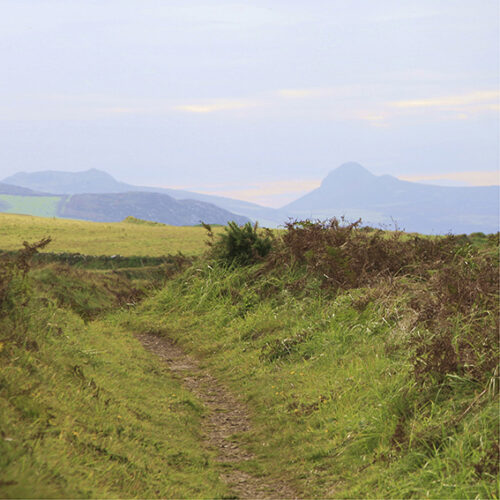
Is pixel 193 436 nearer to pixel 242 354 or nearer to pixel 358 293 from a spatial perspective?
pixel 242 354

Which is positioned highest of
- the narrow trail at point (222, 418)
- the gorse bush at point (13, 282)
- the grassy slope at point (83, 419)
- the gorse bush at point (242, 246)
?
the gorse bush at point (242, 246)

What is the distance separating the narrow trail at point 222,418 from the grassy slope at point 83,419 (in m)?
0.28

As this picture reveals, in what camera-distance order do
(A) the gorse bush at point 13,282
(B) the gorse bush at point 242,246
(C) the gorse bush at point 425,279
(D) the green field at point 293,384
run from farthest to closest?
(B) the gorse bush at point 242,246
(A) the gorse bush at point 13,282
(C) the gorse bush at point 425,279
(D) the green field at point 293,384

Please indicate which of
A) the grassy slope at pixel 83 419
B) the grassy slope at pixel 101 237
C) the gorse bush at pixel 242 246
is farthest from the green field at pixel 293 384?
the grassy slope at pixel 101 237

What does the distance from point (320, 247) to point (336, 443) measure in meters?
9.20

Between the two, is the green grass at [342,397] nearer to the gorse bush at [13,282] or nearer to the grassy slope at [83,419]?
the grassy slope at [83,419]

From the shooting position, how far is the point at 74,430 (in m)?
7.13

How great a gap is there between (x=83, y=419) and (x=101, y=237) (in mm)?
36090

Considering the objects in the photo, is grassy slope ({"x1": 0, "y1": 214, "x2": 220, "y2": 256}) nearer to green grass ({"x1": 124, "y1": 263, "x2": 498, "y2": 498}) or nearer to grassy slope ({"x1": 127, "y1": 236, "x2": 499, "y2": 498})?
grassy slope ({"x1": 127, "y1": 236, "x2": 499, "y2": 498})

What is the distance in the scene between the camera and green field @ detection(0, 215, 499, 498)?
6.74 m

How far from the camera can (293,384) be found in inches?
442

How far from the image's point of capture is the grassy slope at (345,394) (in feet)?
23.0

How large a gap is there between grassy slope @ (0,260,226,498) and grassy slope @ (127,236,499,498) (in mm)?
1367

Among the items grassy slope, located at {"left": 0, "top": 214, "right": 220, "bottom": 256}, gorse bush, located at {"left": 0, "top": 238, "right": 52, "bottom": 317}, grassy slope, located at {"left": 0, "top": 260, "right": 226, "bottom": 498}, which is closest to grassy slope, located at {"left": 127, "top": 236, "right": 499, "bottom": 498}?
grassy slope, located at {"left": 0, "top": 260, "right": 226, "bottom": 498}
